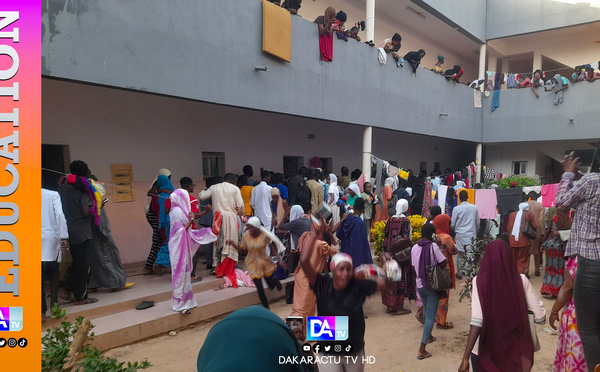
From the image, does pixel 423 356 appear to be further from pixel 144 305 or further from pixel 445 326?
pixel 144 305

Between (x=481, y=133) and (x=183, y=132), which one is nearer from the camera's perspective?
(x=183, y=132)

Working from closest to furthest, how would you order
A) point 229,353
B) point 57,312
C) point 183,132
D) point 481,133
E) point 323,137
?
point 229,353
point 57,312
point 183,132
point 323,137
point 481,133

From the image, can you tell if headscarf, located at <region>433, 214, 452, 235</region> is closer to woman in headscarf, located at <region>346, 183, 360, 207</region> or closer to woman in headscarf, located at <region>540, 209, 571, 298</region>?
woman in headscarf, located at <region>540, 209, 571, 298</region>

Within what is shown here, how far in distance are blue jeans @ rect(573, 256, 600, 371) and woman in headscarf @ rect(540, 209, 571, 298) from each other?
3.86 meters

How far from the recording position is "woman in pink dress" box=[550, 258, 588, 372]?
9.51 ft

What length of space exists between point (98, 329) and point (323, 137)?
878 cm

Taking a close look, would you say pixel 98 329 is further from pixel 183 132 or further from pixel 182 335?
pixel 183 132

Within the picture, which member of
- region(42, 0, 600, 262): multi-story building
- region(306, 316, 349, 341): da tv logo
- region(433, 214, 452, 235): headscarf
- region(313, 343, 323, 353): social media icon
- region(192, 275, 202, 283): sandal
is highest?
region(42, 0, 600, 262): multi-story building

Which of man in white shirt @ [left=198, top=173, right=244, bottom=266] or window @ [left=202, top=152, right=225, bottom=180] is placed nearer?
man in white shirt @ [left=198, top=173, right=244, bottom=266]

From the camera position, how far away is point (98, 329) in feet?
14.2

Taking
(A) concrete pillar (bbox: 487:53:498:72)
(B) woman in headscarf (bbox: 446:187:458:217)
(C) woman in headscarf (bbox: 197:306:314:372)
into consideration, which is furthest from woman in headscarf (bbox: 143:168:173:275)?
(A) concrete pillar (bbox: 487:53:498:72)

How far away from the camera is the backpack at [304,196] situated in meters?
8.12

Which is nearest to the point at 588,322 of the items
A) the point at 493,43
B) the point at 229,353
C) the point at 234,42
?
the point at 229,353

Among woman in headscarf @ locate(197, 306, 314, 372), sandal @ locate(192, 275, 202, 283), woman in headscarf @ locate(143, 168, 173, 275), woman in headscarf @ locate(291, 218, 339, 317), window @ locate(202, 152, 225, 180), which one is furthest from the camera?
window @ locate(202, 152, 225, 180)
